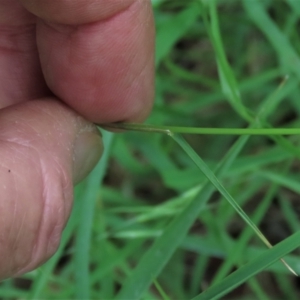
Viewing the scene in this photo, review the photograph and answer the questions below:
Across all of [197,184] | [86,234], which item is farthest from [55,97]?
[197,184]

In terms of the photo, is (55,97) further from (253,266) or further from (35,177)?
(253,266)

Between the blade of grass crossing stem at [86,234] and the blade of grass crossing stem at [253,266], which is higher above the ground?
the blade of grass crossing stem at [253,266]

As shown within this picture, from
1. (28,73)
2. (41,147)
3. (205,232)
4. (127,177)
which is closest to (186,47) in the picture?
Result: (127,177)

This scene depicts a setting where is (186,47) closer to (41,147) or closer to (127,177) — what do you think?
(127,177)

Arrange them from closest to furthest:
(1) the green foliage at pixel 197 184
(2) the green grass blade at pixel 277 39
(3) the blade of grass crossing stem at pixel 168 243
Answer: (3) the blade of grass crossing stem at pixel 168 243 < (1) the green foliage at pixel 197 184 < (2) the green grass blade at pixel 277 39

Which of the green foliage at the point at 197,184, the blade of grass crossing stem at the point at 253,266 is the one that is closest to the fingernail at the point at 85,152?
the green foliage at the point at 197,184

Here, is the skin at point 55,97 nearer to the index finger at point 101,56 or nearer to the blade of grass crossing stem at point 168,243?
the index finger at point 101,56
